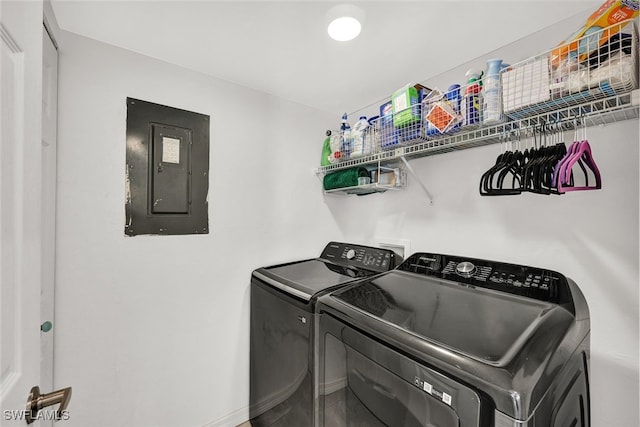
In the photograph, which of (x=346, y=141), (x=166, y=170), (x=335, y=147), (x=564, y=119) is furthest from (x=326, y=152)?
(x=564, y=119)

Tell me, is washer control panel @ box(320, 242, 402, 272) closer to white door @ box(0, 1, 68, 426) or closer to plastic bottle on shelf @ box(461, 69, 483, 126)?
plastic bottle on shelf @ box(461, 69, 483, 126)

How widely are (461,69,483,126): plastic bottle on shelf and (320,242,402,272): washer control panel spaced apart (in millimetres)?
933

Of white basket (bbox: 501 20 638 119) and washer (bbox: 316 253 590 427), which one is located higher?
white basket (bbox: 501 20 638 119)

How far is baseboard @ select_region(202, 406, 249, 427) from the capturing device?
1820 mm

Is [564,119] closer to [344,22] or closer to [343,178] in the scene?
[344,22]

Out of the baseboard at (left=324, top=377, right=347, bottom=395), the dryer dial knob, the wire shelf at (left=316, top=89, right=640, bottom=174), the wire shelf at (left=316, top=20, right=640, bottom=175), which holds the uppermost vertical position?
the wire shelf at (left=316, top=20, right=640, bottom=175)

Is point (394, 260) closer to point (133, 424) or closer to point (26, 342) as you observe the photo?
point (26, 342)

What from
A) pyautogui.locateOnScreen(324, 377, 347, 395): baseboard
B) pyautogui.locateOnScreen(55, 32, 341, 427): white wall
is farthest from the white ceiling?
pyautogui.locateOnScreen(324, 377, 347, 395): baseboard

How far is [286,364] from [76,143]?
1.62m

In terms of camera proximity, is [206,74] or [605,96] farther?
[206,74]

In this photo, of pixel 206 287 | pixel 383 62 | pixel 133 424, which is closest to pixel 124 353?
pixel 133 424

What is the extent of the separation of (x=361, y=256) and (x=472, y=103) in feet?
3.87

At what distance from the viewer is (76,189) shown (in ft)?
4.58

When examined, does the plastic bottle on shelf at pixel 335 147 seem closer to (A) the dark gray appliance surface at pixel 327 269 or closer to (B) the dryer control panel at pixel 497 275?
(A) the dark gray appliance surface at pixel 327 269
